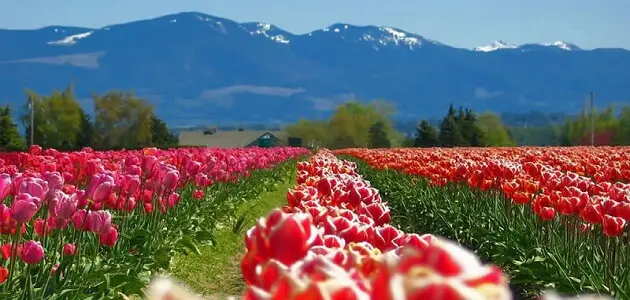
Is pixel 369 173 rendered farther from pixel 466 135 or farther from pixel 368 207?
pixel 466 135

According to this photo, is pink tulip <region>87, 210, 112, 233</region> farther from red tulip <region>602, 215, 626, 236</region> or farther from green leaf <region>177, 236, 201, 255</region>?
green leaf <region>177, 236, 201, 255</region>

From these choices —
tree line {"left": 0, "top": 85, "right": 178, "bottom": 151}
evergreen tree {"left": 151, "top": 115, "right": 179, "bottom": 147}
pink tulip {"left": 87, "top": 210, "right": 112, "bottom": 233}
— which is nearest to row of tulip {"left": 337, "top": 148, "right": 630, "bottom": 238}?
pink tulip {"left": 87, "top": 210, "right": 112, "bottom": 233}

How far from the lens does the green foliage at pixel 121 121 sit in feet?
265

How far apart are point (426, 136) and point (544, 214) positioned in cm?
7081

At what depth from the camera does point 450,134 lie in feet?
247

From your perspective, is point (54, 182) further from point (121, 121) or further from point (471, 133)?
point (121, 121)

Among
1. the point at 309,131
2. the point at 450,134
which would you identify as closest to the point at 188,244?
the point at 450,134

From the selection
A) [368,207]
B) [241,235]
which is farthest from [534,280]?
[241,235]

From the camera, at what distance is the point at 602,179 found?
34.9ft

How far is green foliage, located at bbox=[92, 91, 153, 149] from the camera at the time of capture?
80.8 metres

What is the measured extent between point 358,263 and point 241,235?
11158 millimetres

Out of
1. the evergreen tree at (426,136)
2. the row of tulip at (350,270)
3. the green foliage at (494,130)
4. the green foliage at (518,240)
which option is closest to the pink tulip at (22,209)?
the row of tulip at (350,270)

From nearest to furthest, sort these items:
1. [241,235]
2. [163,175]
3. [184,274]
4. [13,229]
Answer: [13,229]
[163,175]
[184,274]
[241,235]

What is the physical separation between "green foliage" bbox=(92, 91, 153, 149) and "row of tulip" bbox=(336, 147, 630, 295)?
69.1 metres
